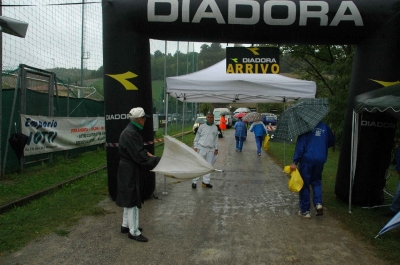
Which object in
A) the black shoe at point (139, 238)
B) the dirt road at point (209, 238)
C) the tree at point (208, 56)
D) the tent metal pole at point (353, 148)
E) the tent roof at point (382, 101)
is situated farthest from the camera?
the tree at point (208, 56)

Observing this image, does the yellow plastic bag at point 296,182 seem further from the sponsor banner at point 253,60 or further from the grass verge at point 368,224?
the sponsor banner at point 253,60

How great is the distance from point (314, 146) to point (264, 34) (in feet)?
7.66

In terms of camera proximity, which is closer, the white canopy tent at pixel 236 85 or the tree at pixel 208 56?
the white canopy tent at pixel 236 85

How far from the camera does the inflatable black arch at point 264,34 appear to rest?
271 inches

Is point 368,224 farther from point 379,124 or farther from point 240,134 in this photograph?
point 240,134

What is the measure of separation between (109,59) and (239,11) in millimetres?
2586

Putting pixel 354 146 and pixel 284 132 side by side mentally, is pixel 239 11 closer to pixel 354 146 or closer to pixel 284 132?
pixel 284 132

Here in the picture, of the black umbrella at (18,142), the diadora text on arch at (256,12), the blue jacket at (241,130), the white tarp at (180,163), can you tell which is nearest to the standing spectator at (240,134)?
the blue jacket at (241,130)

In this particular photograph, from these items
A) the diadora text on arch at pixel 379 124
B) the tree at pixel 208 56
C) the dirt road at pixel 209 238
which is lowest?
the dirt road at pixel 209 238

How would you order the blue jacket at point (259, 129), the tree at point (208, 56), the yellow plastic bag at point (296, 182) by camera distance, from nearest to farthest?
1. the yellow plastic bag at point (296, 182)
2. the blue jacket at point (259, 129)
3. the tree at point (208, 56)

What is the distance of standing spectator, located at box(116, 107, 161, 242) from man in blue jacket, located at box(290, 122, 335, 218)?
262 cm

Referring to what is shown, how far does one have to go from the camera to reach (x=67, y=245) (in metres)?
5.17

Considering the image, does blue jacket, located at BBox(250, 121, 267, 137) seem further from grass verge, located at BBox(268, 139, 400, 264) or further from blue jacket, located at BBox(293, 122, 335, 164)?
blue jacket, located at BBox(293, 122, 335, 164)

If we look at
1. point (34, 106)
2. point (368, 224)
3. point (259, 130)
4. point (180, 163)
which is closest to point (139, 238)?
point (180, 163)
